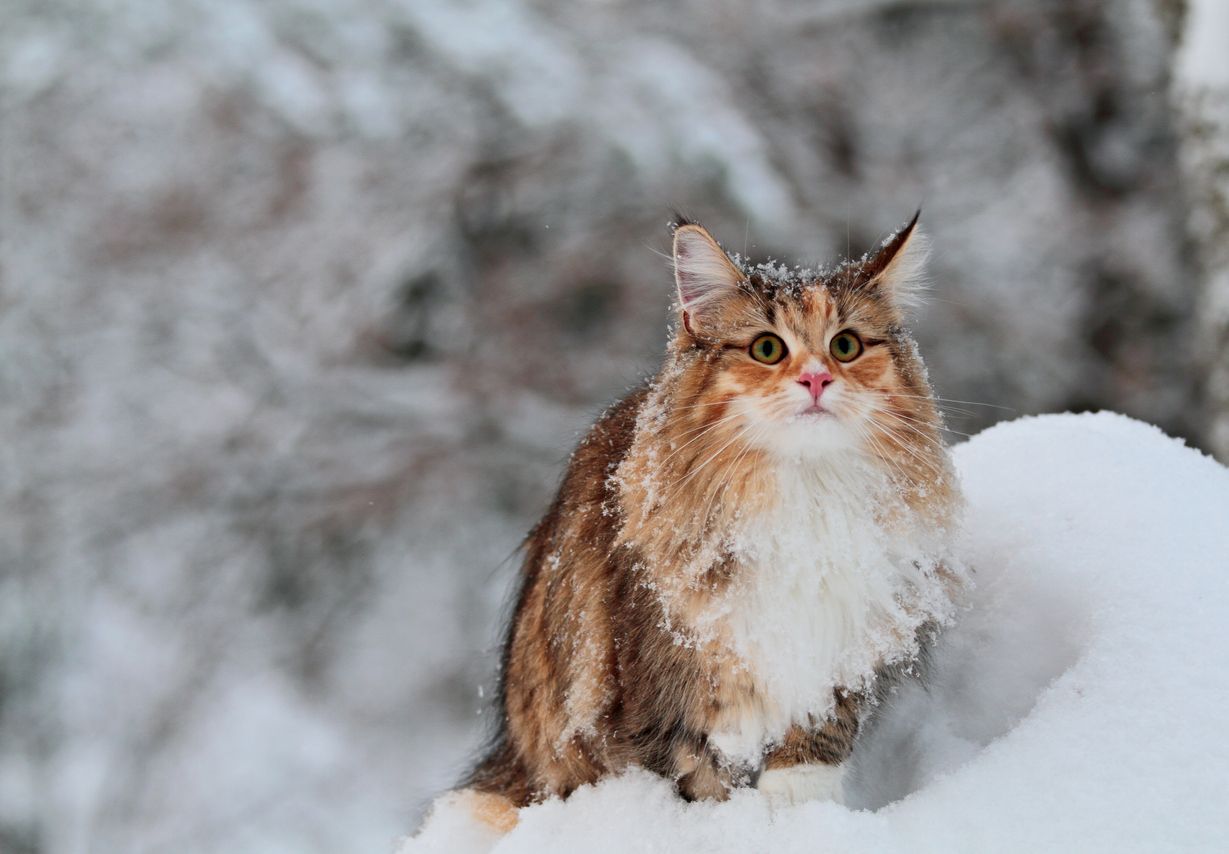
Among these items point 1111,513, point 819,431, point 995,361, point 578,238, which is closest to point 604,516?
point 819,431

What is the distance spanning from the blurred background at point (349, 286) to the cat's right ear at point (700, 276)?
2.69 m

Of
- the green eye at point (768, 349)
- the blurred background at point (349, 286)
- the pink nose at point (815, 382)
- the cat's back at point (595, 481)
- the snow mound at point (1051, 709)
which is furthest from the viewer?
the blurred background at point (349, 286)

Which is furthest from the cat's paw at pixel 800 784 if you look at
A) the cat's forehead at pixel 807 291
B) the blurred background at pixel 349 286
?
the blurred background at pixel 349 286

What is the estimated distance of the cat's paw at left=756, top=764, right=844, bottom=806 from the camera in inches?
62.1

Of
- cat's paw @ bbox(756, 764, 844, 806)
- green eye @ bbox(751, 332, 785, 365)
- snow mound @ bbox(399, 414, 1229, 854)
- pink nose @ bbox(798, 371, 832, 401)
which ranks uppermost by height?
green eye @ bbox(751, 332, 785, 365)

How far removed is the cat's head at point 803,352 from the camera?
5.07 feet

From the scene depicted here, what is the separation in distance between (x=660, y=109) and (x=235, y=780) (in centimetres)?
352

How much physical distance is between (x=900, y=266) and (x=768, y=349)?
31 centimetres

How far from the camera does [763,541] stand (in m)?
1.58

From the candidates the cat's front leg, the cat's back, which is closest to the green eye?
the cat's back

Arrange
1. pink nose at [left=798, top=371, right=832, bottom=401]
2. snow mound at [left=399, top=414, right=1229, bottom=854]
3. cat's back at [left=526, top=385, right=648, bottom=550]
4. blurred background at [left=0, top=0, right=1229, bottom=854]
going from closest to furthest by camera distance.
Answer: snow mound at [left=399, top=414, right=1229, bottom=854], pink nose at [left=798, top=371, right=832, bottom=401], cat's back at [left=526, top=385, right=648, bottom=550], blurred background at [left=0, top=0, right=1229, bottom=854]

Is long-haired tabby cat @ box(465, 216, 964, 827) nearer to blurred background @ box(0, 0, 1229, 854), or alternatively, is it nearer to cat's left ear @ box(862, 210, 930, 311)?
cat's left ear @ box(862, 210, 930, 311)

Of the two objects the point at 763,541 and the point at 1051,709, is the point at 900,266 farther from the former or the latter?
the point at 1051,709

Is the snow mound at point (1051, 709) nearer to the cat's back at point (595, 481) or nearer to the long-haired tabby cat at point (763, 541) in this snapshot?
the long-haired tabby cat at point (763, 541)
